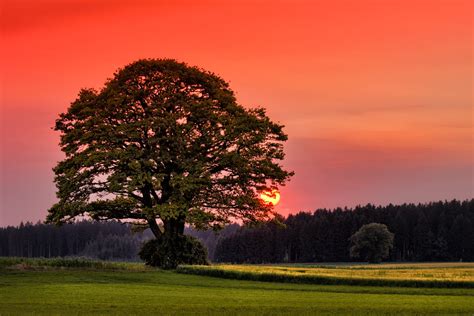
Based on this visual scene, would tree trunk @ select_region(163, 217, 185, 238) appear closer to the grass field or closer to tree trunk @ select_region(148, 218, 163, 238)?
tree trunk @ select_region(148, 218, 163, 238)

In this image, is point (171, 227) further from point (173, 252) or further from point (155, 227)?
point (173, 252)

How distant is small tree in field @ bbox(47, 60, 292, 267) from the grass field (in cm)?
903

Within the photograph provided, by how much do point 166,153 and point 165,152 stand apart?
0.18m

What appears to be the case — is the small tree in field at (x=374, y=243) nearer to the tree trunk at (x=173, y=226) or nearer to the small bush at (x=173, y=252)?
the tree trunk at (x=173, y=226)

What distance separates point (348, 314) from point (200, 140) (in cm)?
3792

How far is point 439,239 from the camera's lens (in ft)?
593

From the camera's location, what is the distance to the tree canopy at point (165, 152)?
63.1 metres

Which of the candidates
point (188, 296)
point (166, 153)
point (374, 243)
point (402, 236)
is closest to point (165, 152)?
point (166, 153)

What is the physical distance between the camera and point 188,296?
120ft

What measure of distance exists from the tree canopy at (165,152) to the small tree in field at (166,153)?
9 centimetres

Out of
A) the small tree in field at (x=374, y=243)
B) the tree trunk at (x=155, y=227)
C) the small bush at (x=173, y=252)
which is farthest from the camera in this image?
the small tree in field at (x=374, y=243)

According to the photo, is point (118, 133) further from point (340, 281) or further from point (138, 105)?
point (340, 281)

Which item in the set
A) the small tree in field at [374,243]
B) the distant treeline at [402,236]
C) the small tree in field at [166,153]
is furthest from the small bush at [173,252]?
the distant treeline at [402,236]

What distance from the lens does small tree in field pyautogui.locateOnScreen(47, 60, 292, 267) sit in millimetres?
63031
